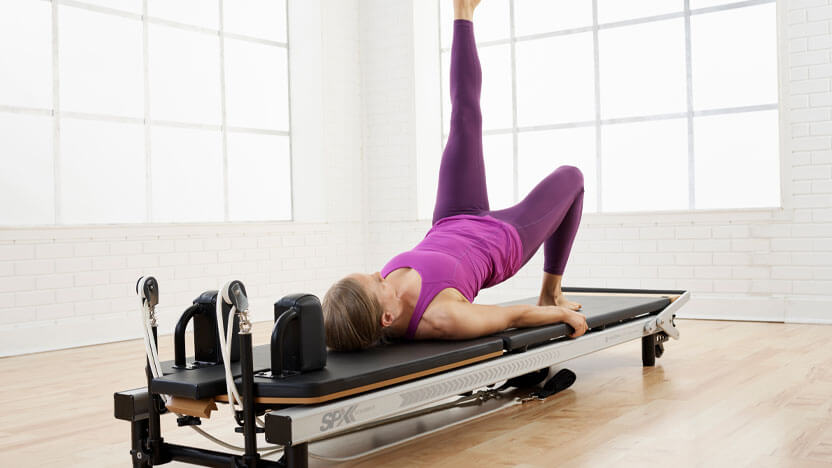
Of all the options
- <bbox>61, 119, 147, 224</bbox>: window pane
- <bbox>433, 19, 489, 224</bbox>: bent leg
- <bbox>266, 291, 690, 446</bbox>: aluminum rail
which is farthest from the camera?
<bbox>61, 119, 147, 224</bbox>: window pane

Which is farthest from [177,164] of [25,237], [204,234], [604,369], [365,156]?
[604,369]

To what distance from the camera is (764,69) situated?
5.85 meters

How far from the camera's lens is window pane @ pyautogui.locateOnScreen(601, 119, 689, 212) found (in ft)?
20.5

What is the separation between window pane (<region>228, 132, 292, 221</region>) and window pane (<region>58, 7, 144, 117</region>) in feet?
3.38

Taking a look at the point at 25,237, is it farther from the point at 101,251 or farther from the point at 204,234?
the point at 204,234

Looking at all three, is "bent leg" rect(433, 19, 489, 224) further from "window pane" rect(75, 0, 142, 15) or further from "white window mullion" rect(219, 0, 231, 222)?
"white window mullion" rect(219, 0, 231, 222)

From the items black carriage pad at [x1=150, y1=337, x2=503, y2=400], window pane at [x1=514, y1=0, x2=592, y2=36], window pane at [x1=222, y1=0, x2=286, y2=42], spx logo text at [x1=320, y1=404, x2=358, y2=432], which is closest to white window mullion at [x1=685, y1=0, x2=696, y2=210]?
window pane at [x1=514, y1=0, x2=592, y2=36]

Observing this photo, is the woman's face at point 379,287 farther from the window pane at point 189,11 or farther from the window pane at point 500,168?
the window pane at point 500,168

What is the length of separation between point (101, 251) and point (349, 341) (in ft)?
11.6

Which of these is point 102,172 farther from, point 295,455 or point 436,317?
point 295,455

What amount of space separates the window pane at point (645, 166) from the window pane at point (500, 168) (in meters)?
0.91

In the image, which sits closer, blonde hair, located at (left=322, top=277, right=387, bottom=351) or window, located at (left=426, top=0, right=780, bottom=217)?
blonde hair, located at (left=322, top=277, right=387, bottom=351)

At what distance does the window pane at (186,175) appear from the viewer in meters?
6.02

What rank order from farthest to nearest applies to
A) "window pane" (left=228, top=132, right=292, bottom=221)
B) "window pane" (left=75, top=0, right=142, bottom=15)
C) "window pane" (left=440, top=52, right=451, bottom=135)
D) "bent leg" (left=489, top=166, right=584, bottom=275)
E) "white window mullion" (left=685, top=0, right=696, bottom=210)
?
"window pane" (left=440, top=52, right=451, bottom=135)
"window pane" (left=228, top=132, right=292, bottom=221)
"white window mullion" (left=685, top=0, right=696, bottom=210)
"window pane" (left=75, top=0, right=142, bottom=15)
"bent leg" (left=489, top=166, right=584, bottom=275)
